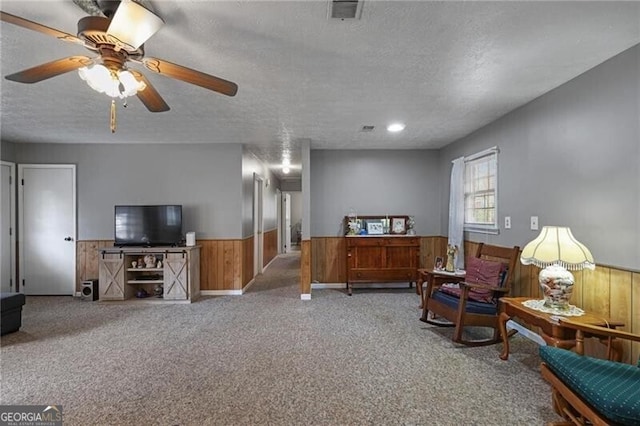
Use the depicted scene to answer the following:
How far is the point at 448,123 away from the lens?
410 cm

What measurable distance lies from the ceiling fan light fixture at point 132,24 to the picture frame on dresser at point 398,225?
466cm

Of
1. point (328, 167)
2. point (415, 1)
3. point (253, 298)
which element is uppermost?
point (415, 1)

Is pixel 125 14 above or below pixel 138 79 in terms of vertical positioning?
above

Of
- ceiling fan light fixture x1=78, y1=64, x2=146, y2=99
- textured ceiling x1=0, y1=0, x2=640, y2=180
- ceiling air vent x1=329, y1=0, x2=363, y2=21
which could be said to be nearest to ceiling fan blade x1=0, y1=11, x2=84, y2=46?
ceiling fan light fixture x1=78, y1=64, x2=146, y2=99

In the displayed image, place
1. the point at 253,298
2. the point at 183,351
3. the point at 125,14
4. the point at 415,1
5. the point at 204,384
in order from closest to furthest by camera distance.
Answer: the point at 125,14 → the point at 415,1 → the point at 204,384 → the point at 183,351 → the point at 253,298

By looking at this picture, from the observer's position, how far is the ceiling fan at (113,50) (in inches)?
59.9

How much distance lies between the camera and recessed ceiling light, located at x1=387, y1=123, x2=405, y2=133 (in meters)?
4.14

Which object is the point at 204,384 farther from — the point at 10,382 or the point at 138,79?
the point at 138,79

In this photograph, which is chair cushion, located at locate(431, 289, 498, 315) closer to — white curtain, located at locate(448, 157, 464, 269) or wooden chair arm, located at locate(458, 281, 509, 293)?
wooden chair arm, located at locate(458, 281, 509, 293)

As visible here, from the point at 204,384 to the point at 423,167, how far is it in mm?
4788

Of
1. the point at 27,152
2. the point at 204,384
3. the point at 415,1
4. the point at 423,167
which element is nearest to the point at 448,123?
the point at 423,167

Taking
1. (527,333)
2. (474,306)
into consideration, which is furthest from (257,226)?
(527,333)

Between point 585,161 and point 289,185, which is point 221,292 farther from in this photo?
point 289,185

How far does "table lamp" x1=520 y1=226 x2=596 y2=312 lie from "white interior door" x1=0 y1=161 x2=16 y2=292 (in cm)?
676
